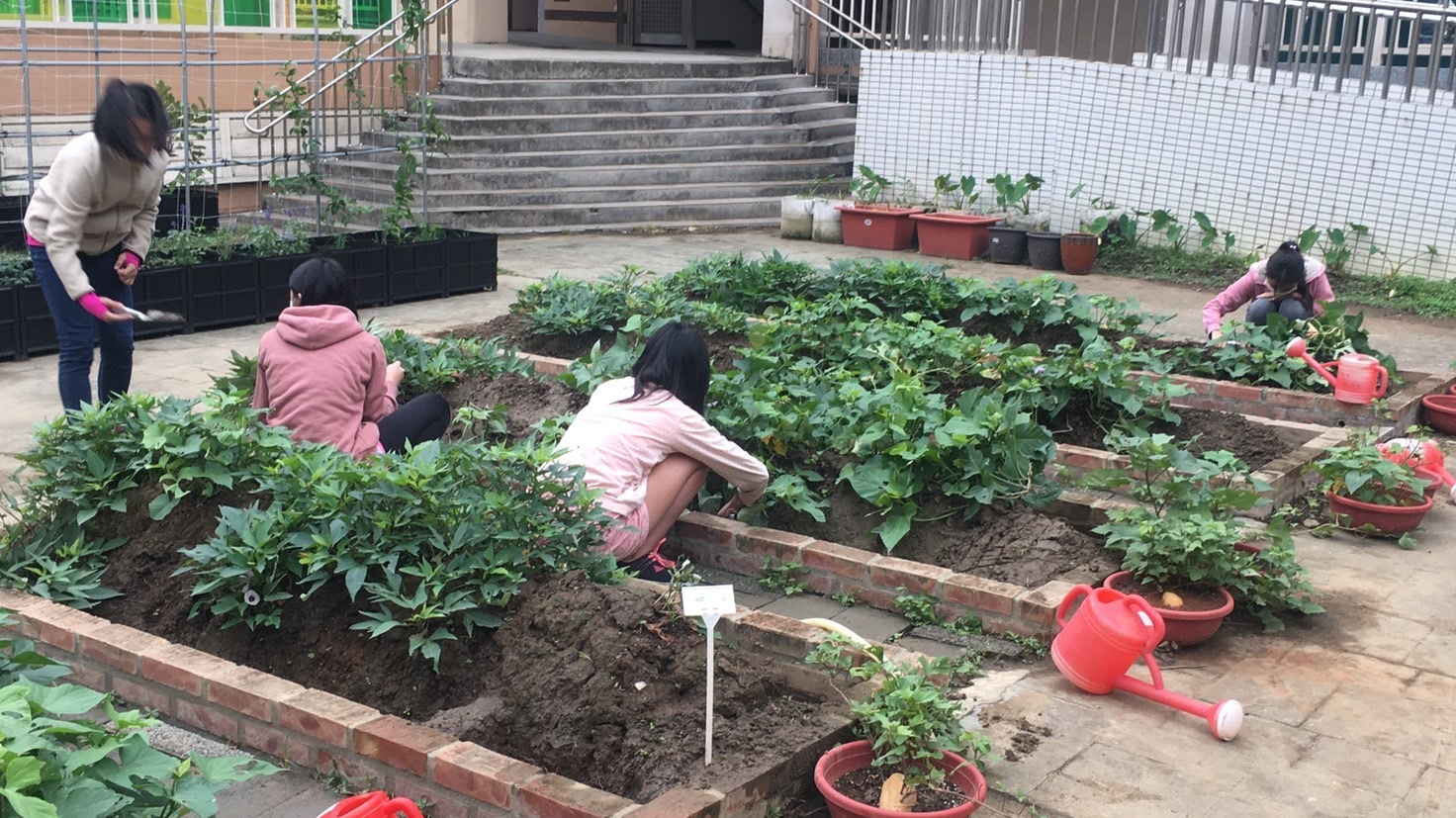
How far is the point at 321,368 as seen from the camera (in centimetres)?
526

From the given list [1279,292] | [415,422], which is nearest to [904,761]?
[415,422]

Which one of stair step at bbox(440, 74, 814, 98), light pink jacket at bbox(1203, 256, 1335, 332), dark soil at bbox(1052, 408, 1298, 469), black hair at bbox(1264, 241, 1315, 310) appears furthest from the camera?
stair step at bbox(440, 74, 814, 98)

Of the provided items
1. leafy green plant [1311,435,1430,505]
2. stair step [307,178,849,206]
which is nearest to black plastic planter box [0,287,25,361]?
stair step [307,178,849,206]

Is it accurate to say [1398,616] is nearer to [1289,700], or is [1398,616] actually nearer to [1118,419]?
[1289,700]

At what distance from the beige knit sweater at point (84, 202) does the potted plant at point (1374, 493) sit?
17.1ft

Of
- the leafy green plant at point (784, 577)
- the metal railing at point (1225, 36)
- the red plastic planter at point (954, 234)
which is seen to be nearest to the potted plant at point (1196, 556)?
the leafy green plant at point (784, 577)

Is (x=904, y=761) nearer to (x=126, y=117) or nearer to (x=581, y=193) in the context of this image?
(x=126, y=117)

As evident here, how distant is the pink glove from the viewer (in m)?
6.14

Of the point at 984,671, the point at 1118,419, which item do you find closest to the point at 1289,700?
the point at 984,671

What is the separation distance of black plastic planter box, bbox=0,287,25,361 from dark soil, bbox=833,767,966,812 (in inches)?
266

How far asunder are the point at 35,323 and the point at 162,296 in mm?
893

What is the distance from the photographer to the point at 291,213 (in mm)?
13102

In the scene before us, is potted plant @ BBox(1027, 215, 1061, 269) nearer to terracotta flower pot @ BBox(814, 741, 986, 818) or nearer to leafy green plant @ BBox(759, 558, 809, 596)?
leafy green plant @ BBox(759, 558, 809, 596)

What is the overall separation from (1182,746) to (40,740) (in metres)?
3.00
